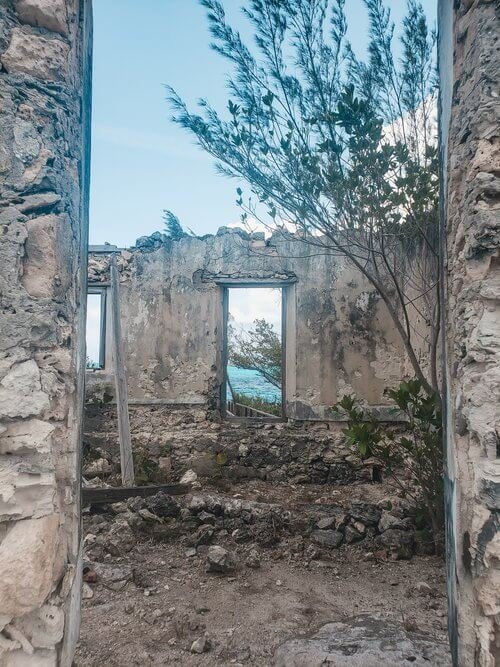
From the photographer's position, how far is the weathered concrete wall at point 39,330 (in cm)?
122

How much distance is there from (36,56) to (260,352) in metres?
9.60

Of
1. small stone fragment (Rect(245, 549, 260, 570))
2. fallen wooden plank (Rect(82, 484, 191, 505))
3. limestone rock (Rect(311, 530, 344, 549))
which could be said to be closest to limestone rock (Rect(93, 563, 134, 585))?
small stone fragment (Rect(245, 549, 260, 570))

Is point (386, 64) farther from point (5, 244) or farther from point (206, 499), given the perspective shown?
point (206, 499)

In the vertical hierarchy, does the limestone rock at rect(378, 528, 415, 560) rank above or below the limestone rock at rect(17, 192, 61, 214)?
below

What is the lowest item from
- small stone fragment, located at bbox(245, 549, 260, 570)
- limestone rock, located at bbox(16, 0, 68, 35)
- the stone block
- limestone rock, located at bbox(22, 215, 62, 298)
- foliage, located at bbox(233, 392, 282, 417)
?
small stone fragment, located at bbox(245, 549, 260, 570)

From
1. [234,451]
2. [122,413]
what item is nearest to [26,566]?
[122,413]

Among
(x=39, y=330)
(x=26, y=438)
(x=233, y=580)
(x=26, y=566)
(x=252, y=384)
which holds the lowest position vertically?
(x=233, y=580)

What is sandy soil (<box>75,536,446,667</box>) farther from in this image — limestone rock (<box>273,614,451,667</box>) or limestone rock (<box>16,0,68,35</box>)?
limestone rock (<box>16,0,68,35</box>)

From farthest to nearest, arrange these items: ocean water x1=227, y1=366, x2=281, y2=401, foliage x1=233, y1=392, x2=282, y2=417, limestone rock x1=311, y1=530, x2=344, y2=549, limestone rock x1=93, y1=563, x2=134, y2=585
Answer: ocean water x1=227, y1=366, x2=281, y2=401 → foliage x1=233, y1=392, x2=282, y2=417 → limestone rock x1=311, y1=530, x2=344, y2=549 → limestone rock x1=93, y1=563, x2=134, y2=585

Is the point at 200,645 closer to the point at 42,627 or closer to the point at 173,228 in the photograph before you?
the point at 42,627

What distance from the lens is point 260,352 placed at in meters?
10.9

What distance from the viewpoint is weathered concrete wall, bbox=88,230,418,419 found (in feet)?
17.9

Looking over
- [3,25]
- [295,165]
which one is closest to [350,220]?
[295,165]

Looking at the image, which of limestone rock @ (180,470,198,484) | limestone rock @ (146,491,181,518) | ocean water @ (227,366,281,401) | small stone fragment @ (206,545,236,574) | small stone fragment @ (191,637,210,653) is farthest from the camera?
ocean water @ (227,366,281,401)
